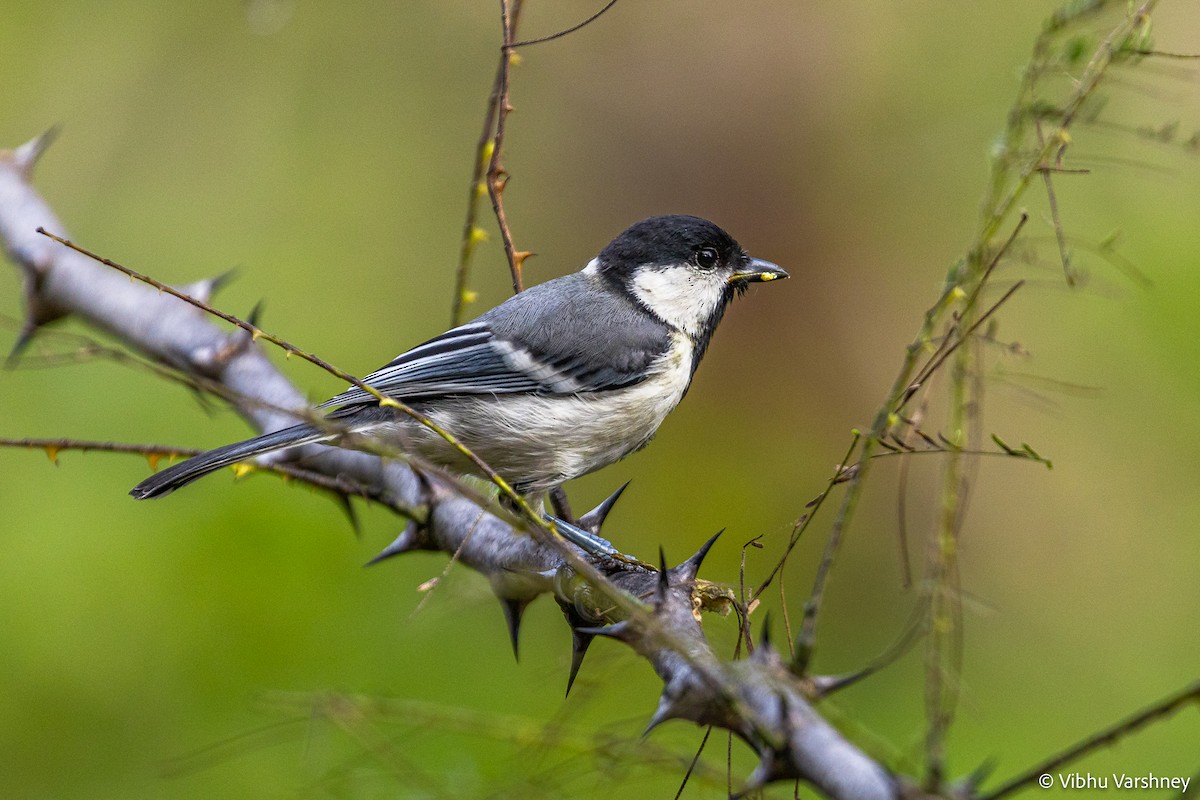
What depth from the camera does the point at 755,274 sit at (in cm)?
366

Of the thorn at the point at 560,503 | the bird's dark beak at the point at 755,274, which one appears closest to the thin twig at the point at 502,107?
the thorn at the point at 560,503

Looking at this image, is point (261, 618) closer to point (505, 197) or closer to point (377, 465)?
point (377, 465)

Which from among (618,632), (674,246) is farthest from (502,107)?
(618,632)

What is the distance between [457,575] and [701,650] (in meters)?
1.05

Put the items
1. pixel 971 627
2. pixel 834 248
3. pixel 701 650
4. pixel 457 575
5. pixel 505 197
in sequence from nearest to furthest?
pixel 701 650 < pixel 457 575 < pixel 971 627 < pixel 834 248 < pixel 505 197

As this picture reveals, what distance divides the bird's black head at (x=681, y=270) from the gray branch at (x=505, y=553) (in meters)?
1.09

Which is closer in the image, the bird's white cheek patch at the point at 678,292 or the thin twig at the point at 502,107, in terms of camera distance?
the thin twig at the point at 502,107

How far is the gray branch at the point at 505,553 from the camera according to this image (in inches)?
45.6

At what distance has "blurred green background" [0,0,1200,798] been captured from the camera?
3.11 metres

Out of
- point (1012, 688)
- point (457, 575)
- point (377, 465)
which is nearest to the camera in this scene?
point (457, 575)

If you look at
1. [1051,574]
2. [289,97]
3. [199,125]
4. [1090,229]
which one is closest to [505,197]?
[289,97]

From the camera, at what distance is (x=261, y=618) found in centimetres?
332

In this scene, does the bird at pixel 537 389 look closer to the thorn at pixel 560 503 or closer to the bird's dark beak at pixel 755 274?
the thorn at pixel 560 503

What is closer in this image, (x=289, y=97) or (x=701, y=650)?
(x=701, y=650)
